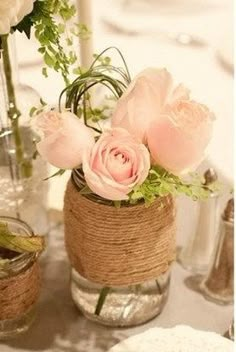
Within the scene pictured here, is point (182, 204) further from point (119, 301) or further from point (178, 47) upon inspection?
point (178, 47)

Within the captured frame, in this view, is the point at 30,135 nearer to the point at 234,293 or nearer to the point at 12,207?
the point at 12,207

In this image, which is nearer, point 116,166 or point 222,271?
point 116,166

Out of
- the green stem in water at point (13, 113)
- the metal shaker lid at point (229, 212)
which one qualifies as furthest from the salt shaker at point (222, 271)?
the green stem in water at point (13, 113)

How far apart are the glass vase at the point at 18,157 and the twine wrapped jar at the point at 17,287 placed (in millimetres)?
72

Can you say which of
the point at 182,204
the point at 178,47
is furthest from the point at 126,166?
the point at 178,47

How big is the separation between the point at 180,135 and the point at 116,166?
65mm

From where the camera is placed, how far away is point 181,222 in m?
0.94

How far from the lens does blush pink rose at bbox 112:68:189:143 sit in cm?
67

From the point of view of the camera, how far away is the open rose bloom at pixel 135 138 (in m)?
0.65

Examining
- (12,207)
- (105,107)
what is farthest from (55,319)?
(105,107)

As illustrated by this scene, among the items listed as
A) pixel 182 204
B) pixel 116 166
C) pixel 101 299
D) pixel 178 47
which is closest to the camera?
pixel 116 166

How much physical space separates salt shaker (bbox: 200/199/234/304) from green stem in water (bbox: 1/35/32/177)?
237 mm

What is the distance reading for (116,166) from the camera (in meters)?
0.65

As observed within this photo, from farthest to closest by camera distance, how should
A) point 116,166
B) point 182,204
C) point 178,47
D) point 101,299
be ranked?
point 178,47 < point 182,204 < point 101,299 < point 116,166
